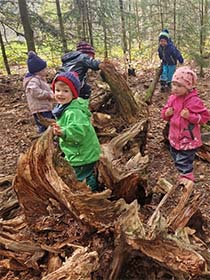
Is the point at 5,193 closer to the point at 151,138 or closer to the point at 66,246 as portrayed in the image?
the point at 66,246

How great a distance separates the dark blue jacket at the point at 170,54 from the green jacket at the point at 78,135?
7333mm

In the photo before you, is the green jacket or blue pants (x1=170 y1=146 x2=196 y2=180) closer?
the green jacket

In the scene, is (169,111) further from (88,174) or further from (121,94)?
(121,94)

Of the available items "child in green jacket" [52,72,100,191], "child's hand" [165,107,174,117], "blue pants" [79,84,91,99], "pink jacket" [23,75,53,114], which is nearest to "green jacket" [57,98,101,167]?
"child in green jacket" [52,72,100,191]

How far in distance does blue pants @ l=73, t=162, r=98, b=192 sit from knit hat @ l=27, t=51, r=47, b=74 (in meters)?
2.77

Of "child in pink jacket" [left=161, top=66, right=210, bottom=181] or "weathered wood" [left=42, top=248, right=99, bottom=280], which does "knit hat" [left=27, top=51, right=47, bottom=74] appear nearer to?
"child in pink jacket" [left=161, top=66, right=210, bottom=181]

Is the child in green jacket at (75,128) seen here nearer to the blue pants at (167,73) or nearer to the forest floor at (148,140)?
the forest floor at (148,140)

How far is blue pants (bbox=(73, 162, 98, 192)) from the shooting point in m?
4.00

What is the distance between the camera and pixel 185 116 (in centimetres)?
430

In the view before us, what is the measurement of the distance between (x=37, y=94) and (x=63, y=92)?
8.60 ft

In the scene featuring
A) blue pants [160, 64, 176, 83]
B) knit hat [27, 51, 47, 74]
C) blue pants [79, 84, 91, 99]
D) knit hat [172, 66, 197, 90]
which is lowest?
blue pants [160, 64, 176, 83]

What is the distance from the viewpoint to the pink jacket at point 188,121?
4.34 meters

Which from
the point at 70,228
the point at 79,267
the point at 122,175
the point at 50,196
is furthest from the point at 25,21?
the point at 79,267

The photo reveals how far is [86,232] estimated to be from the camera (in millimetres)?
3033
